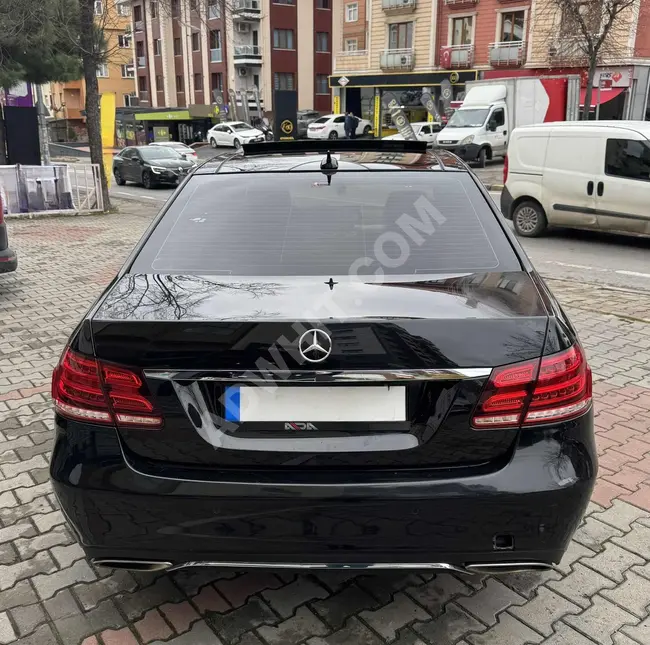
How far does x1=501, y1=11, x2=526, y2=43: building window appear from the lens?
38.4m

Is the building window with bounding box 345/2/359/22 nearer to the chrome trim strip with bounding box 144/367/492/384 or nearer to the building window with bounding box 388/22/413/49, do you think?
the building window with bounding box 388/22/413/49

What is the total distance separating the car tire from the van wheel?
14.4 meters

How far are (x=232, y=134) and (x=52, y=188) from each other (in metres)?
29.0

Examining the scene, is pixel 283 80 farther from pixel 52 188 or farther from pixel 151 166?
pixel 52 188

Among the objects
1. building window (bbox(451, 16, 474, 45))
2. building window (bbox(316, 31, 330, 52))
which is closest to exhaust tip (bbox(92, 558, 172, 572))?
building window (bbox(451, 16, 474, 45))

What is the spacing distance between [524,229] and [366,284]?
9.92 meters

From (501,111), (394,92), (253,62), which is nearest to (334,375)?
(501,111)

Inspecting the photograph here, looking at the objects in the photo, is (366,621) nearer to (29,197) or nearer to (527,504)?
(527,504)

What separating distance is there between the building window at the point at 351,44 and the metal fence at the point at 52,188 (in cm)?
3648

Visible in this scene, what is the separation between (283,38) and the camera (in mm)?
57062

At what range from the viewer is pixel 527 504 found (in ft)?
6.86

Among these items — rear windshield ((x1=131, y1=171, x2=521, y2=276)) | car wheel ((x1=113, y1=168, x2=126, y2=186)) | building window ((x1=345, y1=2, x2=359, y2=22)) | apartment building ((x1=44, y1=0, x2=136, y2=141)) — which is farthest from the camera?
apartment building ((x1=44, y1=0, x2=136, y2=141))

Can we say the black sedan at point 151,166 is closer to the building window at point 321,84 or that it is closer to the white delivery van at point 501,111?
the white delivery van at point 501,111

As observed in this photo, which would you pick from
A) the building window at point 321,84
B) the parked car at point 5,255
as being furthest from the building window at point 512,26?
the parked car at point 5,255
